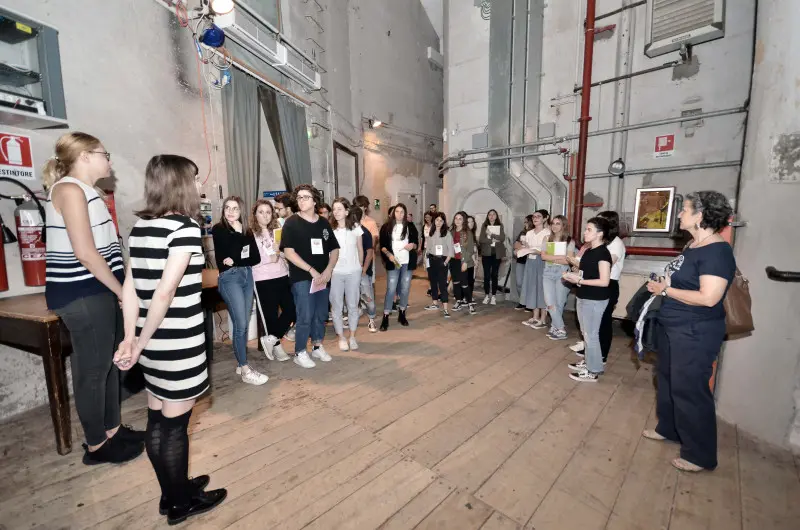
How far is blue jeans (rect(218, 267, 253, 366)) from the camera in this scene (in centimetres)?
312

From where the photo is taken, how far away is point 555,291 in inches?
169

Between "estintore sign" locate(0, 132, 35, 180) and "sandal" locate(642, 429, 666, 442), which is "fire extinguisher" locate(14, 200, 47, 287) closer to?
"estintore sign" locate(0, 132, 35, 180)

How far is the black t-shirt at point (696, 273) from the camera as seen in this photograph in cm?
184

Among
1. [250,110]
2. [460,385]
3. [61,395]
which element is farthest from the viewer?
[250,110]

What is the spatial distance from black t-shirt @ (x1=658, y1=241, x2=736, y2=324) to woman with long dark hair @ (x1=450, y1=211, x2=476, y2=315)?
343 centimetres

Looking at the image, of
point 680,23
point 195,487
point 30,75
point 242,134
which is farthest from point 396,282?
point 680,23

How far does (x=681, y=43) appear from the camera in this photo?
Result: 14.4 feet

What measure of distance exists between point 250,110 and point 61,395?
3900 mm

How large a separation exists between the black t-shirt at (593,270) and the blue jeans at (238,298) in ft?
9.91

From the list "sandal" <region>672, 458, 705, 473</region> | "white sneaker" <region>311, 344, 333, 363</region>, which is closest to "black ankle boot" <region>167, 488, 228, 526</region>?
"white sneaker" <region>311, 344, 333, 363</region>

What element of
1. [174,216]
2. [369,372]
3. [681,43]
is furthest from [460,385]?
[681,43]

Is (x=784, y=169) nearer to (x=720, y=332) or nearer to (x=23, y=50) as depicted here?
(x=720, y=332)

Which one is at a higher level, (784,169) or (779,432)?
(784,169)

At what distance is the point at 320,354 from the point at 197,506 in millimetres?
1953
